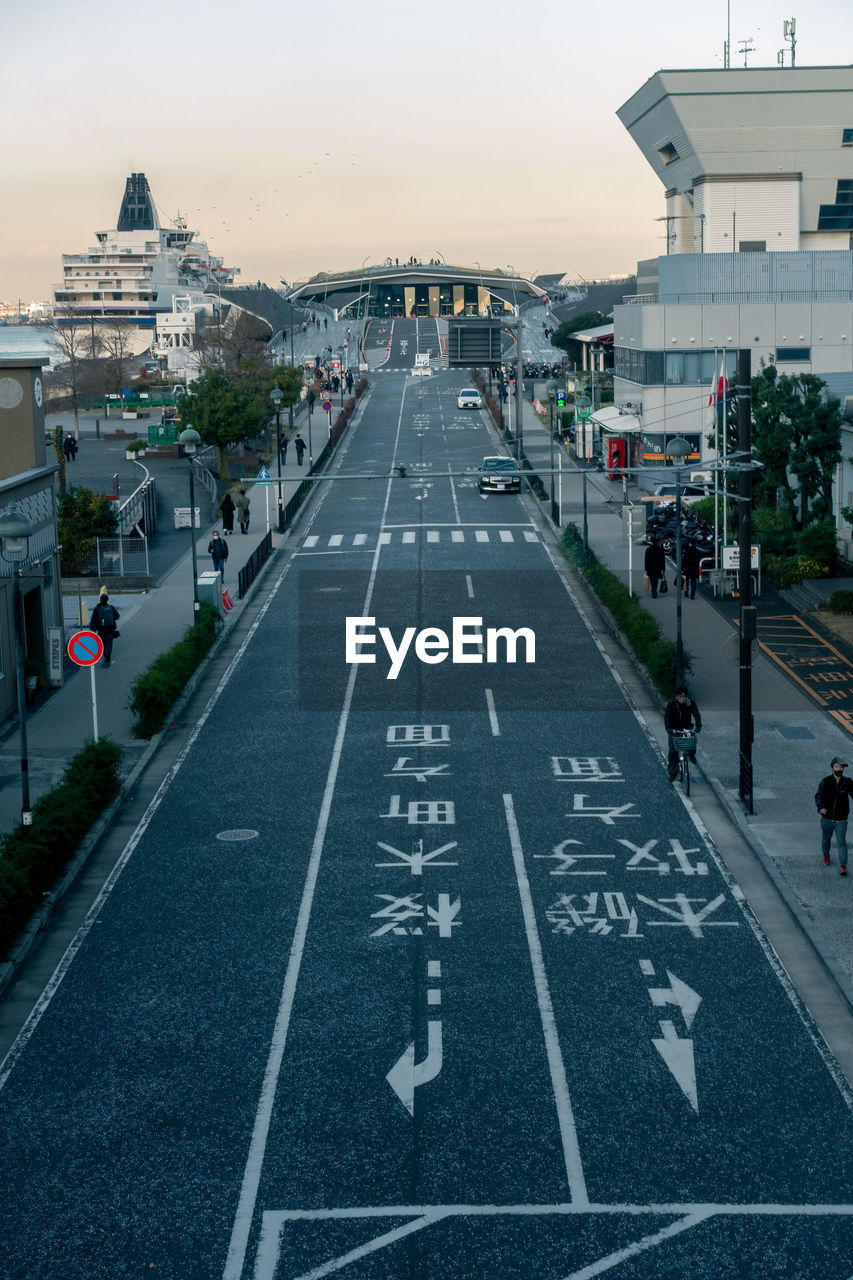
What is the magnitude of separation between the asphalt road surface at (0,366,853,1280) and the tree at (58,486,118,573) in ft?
63.8

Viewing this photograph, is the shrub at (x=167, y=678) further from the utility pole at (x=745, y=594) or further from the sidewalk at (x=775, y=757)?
the utility pole at (x=745, y=594)

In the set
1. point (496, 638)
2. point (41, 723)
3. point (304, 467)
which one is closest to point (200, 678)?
point (41, 723)

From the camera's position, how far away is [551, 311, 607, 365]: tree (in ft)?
431

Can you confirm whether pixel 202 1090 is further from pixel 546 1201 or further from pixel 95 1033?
pixel 546 1201

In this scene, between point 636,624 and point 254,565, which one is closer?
point 636,624

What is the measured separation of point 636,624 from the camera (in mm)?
33531

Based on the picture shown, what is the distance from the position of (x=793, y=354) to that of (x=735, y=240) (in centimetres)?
1943

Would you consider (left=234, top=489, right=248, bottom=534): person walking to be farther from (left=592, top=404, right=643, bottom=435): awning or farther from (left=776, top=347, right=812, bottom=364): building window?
(left=776, top=347, right=812, bottom=364): building window

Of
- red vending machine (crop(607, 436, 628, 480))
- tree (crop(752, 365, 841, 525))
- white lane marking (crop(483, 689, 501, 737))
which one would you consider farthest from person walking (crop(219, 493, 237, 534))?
white lane marking (crop(483, 689, 501, 737))

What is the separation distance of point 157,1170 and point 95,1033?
3.13m

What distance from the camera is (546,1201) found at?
12070 millimetres

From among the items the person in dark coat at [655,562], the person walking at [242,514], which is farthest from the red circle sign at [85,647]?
the person walking at [242,514]

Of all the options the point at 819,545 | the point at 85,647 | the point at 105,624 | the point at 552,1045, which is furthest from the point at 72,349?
the point at 552,1045

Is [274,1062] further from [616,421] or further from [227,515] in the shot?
[616,421]
